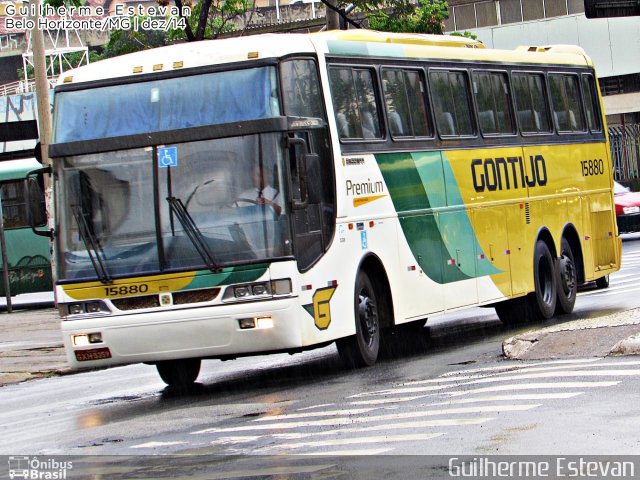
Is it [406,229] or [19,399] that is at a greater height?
[406,229]

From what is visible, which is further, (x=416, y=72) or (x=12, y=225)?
(x=12, y=225)

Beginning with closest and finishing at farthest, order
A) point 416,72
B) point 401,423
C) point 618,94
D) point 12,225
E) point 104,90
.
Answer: point 401,423 → point 104,90 → point 416,72 → point 12,225 → point 618,94

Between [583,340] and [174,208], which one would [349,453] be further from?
[583,340]

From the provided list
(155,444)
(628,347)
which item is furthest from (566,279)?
(155,444)

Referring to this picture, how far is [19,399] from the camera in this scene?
15.4m

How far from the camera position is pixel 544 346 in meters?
13.9

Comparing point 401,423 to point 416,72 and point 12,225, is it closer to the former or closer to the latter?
point 416,72

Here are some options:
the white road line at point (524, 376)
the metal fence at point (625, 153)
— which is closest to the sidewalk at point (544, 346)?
the white road line at point (524, 376)

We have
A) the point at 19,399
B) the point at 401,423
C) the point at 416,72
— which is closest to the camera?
the point at 401,423

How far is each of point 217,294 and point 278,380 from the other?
1859 millimetres

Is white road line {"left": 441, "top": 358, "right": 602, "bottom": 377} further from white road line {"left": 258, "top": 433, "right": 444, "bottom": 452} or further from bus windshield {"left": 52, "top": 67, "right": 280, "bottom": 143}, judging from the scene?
white road line {"left": 258, "top": 433, "right": 444, "bottom": 452}

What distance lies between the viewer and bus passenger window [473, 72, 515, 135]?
1812cm

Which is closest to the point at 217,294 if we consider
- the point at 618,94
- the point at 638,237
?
the point at 638,237

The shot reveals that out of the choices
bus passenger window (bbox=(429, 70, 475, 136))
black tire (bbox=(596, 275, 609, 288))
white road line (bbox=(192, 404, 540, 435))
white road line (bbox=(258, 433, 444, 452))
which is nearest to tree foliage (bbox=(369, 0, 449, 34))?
black tire (bbox=(596, 275, 609, 288))
